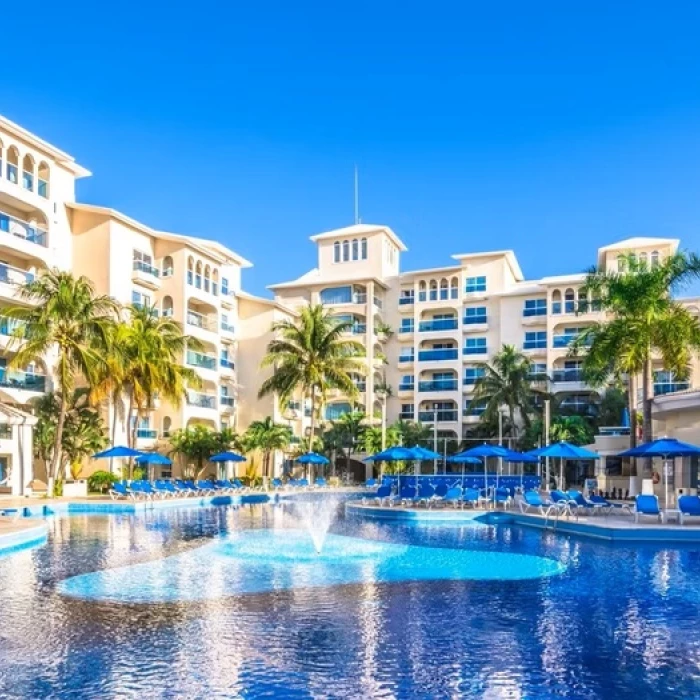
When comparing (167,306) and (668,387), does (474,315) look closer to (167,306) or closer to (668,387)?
(668,387)

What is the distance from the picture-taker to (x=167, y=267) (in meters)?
43.8

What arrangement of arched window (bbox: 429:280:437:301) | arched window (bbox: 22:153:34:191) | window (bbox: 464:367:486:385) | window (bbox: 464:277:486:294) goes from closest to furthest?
1. arched window (bbox: 22:153:34:191)
2. window (bbox: 464:367:486:385)
3. window (bbox: 464:277:486:294)
4. arched window (bbox: 429:280:437:301)

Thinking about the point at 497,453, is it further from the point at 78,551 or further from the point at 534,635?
the point at 534,635

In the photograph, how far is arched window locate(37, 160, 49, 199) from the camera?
3706 centimetres

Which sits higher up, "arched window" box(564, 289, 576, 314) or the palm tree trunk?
"arched window" box(564, 289, 576, 314)

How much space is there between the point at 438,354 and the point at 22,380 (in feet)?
101

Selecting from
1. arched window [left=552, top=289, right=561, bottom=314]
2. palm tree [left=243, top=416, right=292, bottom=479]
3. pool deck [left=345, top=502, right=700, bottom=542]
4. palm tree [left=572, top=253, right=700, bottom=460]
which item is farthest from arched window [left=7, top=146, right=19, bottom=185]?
arched window [left=552, top=289, right=561, bottom=314]

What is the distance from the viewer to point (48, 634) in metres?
9.41

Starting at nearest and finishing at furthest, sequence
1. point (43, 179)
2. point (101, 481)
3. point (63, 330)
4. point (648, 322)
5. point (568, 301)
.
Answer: point (648, 322), point (63, 330), point (101, 481), point (43, 179), point (568, 301)

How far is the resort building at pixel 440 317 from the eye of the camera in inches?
2092

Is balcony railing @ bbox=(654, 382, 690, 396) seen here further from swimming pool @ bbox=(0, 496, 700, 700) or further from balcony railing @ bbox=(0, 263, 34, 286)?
balcony railing @ bbox=(0, 263, 34, 286)

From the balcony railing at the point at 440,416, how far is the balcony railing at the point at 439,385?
1.62m

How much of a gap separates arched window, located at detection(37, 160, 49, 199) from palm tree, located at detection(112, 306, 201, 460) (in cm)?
699

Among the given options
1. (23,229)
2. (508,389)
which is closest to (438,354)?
(508,389)
